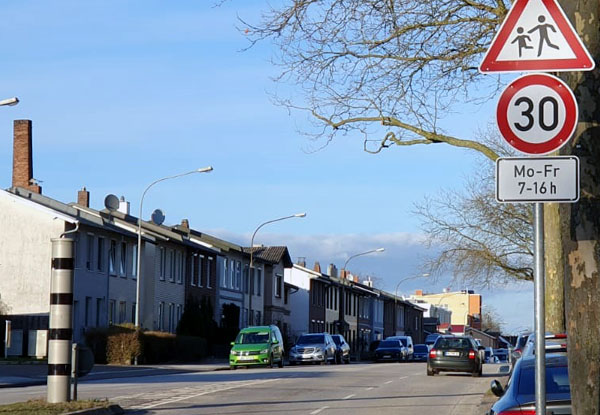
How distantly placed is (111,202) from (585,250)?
52.0 metres

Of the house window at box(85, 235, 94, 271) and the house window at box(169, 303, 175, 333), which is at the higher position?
the house window at box(85, 235, 94, 271)

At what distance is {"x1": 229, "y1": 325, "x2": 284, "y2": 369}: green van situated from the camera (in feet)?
155

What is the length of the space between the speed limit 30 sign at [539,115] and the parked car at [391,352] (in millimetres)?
63622

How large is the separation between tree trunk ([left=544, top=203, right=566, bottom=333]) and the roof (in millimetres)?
54999

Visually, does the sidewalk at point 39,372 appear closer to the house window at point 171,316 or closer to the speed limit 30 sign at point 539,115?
the house window at point 171,316

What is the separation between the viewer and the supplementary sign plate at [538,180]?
6.86 m

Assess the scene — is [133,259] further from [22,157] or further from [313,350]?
[313,350]

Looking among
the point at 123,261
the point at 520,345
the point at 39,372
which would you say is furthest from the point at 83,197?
the point at 520,345

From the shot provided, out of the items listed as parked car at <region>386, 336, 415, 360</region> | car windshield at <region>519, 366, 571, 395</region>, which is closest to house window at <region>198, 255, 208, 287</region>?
parked car at <region>386, 336, 415, 360</region>

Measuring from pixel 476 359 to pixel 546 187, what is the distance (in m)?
33.7

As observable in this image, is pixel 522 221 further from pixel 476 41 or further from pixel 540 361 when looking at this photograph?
pixel 540 361

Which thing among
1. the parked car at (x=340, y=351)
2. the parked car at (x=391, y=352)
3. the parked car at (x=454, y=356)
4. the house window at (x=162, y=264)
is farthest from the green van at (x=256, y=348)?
Result: the parked car at (x=391, y=352)

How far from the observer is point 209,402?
2273 centimetres

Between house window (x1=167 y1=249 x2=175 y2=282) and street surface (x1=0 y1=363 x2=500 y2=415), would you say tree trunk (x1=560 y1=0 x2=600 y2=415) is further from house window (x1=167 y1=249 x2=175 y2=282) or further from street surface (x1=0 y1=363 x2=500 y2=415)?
house window (x1=167 y1=249 x2=175 y2=282)
